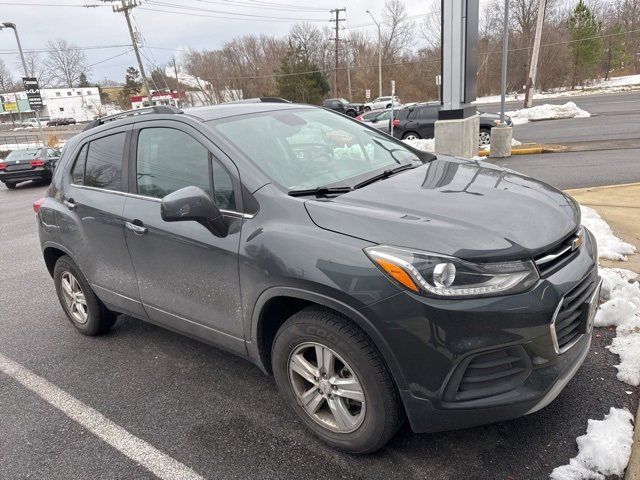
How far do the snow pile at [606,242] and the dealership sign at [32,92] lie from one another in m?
26.4

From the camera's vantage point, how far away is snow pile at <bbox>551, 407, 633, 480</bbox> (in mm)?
2170

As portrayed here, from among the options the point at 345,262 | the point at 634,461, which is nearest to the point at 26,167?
the point at 345,262

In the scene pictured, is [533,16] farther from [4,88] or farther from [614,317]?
[4,88]

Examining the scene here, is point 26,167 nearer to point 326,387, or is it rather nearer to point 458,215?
point 326,387

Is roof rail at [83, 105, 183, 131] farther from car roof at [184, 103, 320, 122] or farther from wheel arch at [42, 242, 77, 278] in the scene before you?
wheel arch at [42, 242, 77, 278]

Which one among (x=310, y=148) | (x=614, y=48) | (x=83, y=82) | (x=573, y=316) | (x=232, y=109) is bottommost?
(x=573, y=316)

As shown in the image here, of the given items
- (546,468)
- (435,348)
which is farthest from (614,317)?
(435,348)

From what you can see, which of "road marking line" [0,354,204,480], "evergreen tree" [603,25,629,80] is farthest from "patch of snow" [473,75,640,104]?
"road marking line" [0,354,204,480]

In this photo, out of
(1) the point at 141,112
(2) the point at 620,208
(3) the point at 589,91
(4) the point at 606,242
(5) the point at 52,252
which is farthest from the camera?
(3) the point at 589,91

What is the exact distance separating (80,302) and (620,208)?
6302 millimetres

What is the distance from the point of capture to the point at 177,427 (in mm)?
2855

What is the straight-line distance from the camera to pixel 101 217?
11.3 feet

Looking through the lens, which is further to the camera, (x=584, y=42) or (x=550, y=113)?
(x=584, y=42)

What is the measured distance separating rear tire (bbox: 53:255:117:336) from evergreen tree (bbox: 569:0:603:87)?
5555 cm
